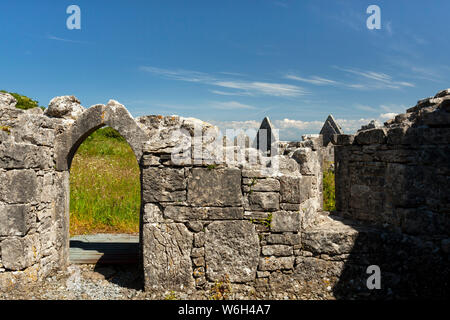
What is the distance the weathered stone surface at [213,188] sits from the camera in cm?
448

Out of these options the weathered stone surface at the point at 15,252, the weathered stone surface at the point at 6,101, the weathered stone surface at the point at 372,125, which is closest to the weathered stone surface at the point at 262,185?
the weathered stone surface at the point at 372,125

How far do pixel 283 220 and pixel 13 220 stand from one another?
3.89 meters

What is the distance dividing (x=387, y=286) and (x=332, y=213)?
5.39 ft

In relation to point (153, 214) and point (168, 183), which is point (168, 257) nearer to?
point (153, 214)

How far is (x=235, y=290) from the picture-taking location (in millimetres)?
4520

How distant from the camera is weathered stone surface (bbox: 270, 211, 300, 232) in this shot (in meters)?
4.52

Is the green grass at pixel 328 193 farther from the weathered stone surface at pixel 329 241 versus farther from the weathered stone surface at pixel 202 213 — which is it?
the weathered stone surface at pixel 202 213

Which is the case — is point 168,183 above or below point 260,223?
above

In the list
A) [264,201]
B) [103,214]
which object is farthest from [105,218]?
[264,201]

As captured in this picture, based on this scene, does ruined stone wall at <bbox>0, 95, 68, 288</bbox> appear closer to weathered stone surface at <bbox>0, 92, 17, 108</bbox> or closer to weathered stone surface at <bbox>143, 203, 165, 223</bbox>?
weathered stone surface at <bbox>0, 92, 17, 108</bbox>

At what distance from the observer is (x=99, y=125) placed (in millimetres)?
5355
